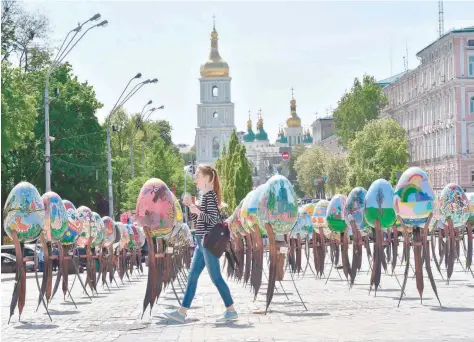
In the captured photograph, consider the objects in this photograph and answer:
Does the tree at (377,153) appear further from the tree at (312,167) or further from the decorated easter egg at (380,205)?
the decorated easter egg at (380,205)

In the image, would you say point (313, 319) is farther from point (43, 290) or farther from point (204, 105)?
point (204, 105)

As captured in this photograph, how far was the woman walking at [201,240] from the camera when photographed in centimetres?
1571

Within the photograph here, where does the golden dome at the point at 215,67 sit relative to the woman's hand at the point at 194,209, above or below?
above

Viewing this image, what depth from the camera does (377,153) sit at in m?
100

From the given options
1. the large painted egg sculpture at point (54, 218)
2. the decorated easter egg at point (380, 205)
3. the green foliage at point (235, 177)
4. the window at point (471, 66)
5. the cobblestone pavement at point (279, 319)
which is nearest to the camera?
the cobblestone pavement at point (279, 319)

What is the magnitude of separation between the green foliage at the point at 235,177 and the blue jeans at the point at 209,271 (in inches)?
4142

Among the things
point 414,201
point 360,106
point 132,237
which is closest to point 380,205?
point 414,201

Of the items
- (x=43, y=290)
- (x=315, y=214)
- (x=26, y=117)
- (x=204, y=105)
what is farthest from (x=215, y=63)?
(x=43, y=290)

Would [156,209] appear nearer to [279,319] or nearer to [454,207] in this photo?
[279,319]

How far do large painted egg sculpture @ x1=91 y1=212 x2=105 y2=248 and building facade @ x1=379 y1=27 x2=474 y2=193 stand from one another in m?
65.4

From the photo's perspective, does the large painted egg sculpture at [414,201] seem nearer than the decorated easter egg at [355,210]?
Yes

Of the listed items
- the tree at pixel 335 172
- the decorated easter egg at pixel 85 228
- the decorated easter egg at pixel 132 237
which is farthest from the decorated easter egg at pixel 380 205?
the tree at pixel 335 172

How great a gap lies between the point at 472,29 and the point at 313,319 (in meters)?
78.4

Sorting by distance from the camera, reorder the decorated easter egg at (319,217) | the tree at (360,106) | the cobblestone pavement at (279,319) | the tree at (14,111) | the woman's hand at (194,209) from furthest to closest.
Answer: the tree at (360,106) → the tree at (14,111) → the decorated easter egg at (319,217) → the woman's hand at (194,209) → the cobblestone pavement at (279,319)
